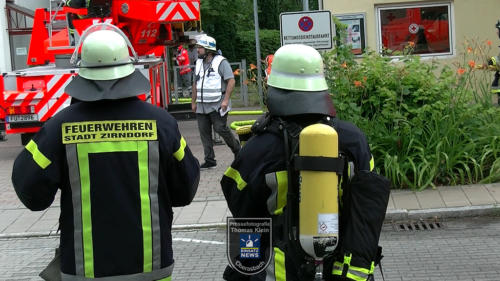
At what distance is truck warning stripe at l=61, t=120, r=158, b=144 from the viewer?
3.40 metres

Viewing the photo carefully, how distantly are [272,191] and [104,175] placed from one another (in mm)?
698

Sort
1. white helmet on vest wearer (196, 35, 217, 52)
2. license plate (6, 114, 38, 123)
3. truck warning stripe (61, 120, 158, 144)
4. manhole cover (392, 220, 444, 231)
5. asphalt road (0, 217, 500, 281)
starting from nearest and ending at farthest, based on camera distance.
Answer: truck warning stripe (61, 120, 158, 144), asphalt road (0, 217, 500, 281), manhole cover (392, 220, 444, 231), white helmet on vest wearer (196, 35, 217, 52), license plate (6, 114, 38, 123)

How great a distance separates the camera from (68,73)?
1342 centimetres

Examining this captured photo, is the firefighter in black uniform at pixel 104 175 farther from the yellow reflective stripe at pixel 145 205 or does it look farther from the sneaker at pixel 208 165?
the sneaker at pixel 208 165

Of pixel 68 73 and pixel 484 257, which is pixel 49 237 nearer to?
pixel 484 257

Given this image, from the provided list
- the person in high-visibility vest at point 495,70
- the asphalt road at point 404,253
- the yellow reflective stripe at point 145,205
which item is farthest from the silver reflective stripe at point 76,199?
the person in high-visibility vest at point 495,70

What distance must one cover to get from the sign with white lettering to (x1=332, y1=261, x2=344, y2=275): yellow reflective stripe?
7381 mm

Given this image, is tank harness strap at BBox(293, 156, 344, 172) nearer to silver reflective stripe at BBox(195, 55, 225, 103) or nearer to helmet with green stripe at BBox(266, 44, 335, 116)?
helmet with green stripe at BBox(266, 44, 335, 116)

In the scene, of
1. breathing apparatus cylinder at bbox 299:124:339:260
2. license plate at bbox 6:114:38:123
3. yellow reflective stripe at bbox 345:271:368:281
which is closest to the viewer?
breathing apparatus cylinder at bbox 299:124:339:260

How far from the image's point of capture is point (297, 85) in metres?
3.37

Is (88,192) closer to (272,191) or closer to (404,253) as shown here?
(272,191)

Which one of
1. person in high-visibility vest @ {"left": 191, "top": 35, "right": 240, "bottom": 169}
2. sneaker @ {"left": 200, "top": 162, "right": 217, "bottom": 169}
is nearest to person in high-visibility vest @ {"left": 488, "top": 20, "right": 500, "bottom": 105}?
person in high-visibility vest @ {"left": 191, "top": 35, "right": 240, "bottom": 169}

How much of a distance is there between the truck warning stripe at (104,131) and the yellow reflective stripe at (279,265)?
28.3 inches

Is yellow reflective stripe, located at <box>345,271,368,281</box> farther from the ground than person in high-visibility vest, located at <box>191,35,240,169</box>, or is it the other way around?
person in high-visibility vest, located at <box>191,35,240,169</box>
